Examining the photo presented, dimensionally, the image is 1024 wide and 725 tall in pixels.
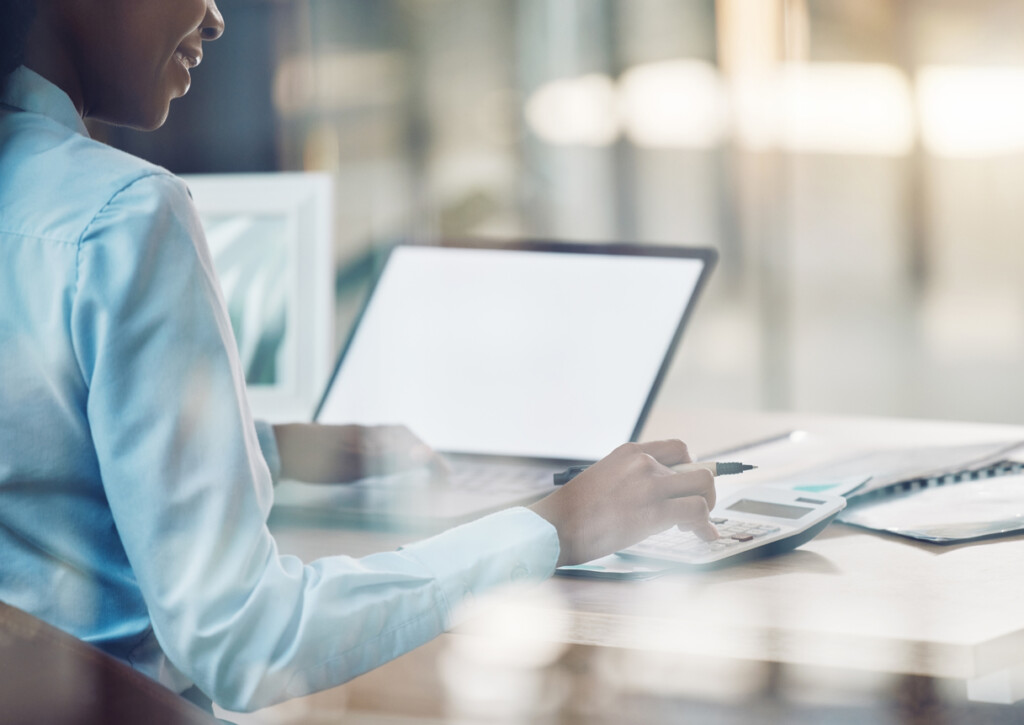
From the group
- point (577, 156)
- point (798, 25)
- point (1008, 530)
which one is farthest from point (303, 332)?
point (798, 25)

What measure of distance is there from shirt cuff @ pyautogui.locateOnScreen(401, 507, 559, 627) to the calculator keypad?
0.36 ft

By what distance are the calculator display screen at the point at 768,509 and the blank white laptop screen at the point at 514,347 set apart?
294 mm

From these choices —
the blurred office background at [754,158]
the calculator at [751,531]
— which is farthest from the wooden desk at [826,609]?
the blurred office background at [754,158]

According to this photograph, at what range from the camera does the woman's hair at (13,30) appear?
2.18 ft

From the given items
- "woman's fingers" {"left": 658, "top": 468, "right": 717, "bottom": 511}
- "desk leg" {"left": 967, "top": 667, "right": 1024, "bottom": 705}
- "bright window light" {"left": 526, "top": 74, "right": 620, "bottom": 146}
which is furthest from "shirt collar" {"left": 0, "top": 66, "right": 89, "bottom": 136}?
"bright window light" {"left": 526, "top": 74, "right": 620, "bottom": 146}

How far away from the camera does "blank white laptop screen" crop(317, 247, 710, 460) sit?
47.7 inches

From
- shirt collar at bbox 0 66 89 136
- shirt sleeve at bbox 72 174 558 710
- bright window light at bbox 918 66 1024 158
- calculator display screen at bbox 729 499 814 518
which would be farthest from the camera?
bright window light at bbox 918 66 1024 158

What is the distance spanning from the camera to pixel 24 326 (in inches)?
23.6

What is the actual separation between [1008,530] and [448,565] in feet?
1.57

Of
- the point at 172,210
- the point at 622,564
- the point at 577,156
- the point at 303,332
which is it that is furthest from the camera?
the point at 577,156

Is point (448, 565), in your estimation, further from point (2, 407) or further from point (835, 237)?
point (835, 237)

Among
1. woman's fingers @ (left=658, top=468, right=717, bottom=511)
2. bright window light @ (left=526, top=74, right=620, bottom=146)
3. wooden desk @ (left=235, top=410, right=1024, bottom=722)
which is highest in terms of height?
bright window light @ (left=526, top=74, right=620, bottom=146)

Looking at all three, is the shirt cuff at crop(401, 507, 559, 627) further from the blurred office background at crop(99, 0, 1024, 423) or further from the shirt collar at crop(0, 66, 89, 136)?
the blurred office background at crop(99, 0, 1024, 423)

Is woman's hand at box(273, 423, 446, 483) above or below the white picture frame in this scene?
below
